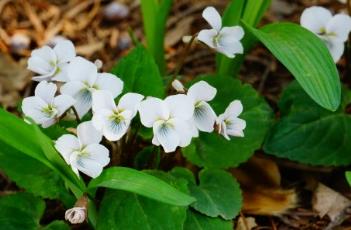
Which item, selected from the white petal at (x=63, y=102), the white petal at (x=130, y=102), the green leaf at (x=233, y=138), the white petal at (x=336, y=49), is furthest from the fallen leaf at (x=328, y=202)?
the white petal at (x=63, y=102)

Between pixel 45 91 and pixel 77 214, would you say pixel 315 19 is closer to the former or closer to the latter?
pixel 45 91

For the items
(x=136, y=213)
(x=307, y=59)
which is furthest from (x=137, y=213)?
(x=307, y=59)

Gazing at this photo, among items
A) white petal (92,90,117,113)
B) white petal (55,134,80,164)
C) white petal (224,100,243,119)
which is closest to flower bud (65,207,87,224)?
white petal (55,134,80,164)

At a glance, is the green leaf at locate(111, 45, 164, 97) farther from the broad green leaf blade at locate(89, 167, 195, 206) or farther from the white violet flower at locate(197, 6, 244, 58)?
the broad green leaf blade at locate(89, 167, 195, 206)

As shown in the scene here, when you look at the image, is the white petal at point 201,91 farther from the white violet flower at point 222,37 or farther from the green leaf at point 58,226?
the green leaf at point 58,226

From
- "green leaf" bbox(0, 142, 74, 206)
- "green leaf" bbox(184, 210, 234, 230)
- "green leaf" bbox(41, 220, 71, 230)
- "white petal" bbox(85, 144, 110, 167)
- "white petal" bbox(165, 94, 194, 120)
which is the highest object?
"white petal" bbox(165, 94, 194, 120)

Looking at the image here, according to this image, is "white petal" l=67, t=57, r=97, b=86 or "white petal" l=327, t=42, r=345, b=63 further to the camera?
"white petal" l=327, t=42, r=345, b=63
